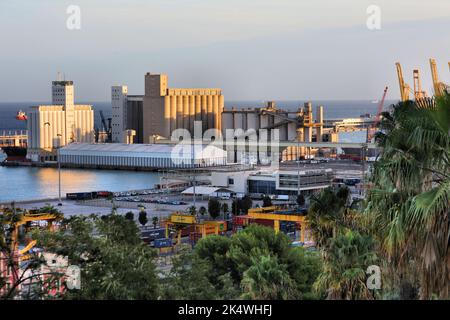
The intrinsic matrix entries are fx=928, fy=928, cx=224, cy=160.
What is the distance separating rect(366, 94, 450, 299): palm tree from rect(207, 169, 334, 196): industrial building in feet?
80.6

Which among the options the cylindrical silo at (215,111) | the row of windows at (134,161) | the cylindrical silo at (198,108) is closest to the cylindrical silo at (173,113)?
the cylindrical silo at (198,108)

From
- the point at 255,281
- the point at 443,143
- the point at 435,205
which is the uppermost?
the point at 443,143

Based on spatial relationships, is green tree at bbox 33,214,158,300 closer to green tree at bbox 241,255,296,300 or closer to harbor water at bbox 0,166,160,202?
green tree at bbox 241,255,296,300

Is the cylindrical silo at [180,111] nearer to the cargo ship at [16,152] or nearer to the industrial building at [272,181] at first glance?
the cargo ship at [16,152]

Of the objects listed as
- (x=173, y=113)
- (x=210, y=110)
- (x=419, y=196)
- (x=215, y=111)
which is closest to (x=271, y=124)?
(x=173, y=113)

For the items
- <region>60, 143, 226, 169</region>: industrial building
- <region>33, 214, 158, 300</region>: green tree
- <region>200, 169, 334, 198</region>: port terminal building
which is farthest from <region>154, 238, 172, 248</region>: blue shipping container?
<region>60, 143, 226, 169</region>: industrial building

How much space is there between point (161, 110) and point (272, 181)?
20.3 m

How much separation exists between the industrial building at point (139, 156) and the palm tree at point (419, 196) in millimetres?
36746

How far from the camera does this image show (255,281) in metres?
5.00

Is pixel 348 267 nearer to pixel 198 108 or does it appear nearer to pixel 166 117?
pixel 166 117

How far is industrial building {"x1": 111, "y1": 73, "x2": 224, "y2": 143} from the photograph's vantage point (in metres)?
49.4
